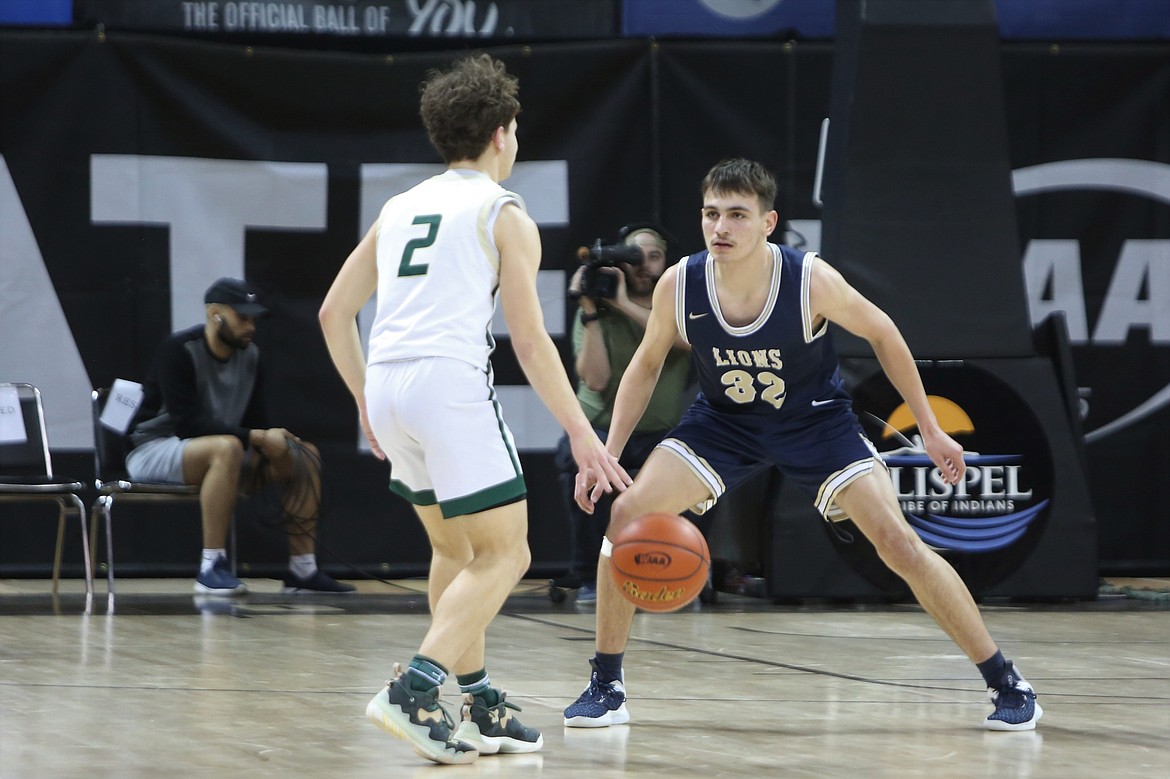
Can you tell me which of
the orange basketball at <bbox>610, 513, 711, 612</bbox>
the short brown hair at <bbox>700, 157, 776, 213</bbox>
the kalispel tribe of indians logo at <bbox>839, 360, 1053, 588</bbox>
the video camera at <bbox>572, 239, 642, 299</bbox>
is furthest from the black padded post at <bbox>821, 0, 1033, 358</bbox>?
the orange basketball at <bbox>610, 513, 711, 612</bbox>

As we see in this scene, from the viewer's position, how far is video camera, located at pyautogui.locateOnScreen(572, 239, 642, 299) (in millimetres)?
7395

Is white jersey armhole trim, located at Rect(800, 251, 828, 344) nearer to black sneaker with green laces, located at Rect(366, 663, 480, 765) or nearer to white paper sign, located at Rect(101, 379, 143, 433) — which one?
black sneaker with green laces, located at Rect(366, 663, 480, 765)

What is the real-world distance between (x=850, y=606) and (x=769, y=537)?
1.77 ft

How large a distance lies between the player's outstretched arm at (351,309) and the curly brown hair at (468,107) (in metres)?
0.31

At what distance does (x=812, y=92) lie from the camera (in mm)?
9016

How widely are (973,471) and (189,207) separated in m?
4.48

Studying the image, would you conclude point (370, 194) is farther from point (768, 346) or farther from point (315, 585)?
point (768, 346)

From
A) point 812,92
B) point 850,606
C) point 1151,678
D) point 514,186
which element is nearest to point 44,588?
point 514,186

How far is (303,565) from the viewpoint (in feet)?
26.9

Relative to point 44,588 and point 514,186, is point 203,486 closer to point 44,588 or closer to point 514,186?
point 44,588

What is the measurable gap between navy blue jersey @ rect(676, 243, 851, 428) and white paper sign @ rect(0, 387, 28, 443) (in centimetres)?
452

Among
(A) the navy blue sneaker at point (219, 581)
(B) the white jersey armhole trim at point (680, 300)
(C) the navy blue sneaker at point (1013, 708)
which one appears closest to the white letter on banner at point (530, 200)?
(A) the navy blue sneaker at point (219, 581)

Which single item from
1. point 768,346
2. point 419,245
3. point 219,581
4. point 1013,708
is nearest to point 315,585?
point 219,581

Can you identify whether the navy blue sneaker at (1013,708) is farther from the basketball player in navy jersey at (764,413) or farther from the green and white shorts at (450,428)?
the green and white shorts at (450,428)
